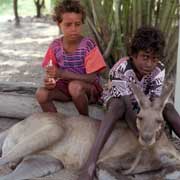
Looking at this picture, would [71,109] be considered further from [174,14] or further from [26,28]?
[26,28]

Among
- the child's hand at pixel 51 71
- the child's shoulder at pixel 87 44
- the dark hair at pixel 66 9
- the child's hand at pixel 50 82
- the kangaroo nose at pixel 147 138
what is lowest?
the kangaroo nose at pixel 147 138

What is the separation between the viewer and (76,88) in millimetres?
4996

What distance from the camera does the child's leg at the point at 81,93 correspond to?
5.00 meters

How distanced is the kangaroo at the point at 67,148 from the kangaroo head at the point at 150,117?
13 cm

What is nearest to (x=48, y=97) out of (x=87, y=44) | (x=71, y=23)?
(x=87, y=44)

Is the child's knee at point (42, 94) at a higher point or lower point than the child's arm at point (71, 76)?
lower

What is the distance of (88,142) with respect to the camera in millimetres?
4660

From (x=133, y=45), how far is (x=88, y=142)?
887mm

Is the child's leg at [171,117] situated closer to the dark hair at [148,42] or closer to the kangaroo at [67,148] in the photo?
the kangaroo at [67,148]

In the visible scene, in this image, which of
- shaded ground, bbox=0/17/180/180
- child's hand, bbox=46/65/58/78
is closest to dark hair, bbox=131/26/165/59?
child's hand, bbox=46/65/58/78

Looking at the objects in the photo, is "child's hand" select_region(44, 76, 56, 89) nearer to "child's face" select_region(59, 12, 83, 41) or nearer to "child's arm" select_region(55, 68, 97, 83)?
"child's arm" select_region(55, 68, 97, 83)

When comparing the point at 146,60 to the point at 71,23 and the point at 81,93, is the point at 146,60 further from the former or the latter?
the point at 71,23

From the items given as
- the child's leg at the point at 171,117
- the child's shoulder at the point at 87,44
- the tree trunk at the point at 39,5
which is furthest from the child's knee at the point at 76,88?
the tree trunk at the point at 39,5

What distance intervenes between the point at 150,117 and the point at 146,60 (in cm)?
58
